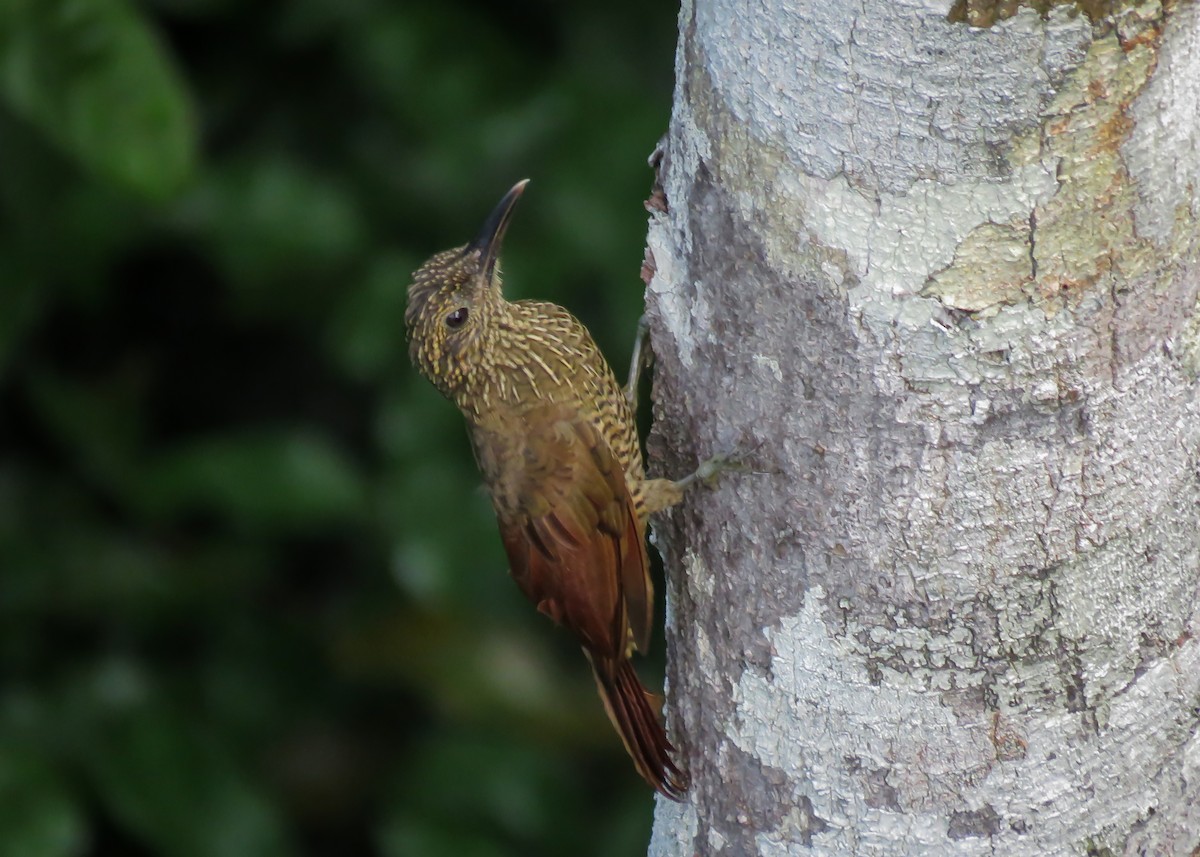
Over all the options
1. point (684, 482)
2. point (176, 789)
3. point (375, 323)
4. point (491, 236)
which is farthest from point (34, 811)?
point (684, 482)

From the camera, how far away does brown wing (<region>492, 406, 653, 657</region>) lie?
2400 mm

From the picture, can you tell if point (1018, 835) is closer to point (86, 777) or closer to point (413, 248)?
point (413, 248)

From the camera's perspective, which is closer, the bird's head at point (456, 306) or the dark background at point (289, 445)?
the bird's head at point (456, 306)

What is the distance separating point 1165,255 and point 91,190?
7.72 feet

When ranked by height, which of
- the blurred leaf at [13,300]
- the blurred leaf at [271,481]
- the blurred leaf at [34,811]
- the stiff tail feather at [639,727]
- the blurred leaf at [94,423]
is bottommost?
the blurred leaf at [34,811]

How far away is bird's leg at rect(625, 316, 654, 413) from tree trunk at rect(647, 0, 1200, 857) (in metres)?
0.75

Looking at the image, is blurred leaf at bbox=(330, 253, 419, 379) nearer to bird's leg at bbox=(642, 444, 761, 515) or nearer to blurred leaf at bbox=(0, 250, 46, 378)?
blurred leaf at bbox=(0, 250, 46, 378)

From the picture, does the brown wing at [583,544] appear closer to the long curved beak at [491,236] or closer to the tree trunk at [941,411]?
the long curved beak at [491,236]

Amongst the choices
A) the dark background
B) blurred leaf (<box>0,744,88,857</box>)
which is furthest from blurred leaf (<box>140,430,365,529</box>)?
blurred leaf (<box>0,744,88,857</box>)

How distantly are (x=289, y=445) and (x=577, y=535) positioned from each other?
0.90m

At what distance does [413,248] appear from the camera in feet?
10.6

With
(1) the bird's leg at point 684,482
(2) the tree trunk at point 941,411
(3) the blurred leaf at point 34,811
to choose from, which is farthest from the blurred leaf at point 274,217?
(2) the tree trunk at point 941,411

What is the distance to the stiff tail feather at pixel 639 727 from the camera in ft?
6.83

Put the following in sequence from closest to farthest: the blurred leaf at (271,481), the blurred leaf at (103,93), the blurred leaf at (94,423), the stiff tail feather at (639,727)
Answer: the stiff tail feather at (639,727), the blurred leaf at (103,93), the blurred leaf at (271,481), the blurred leaf at (94,423)
